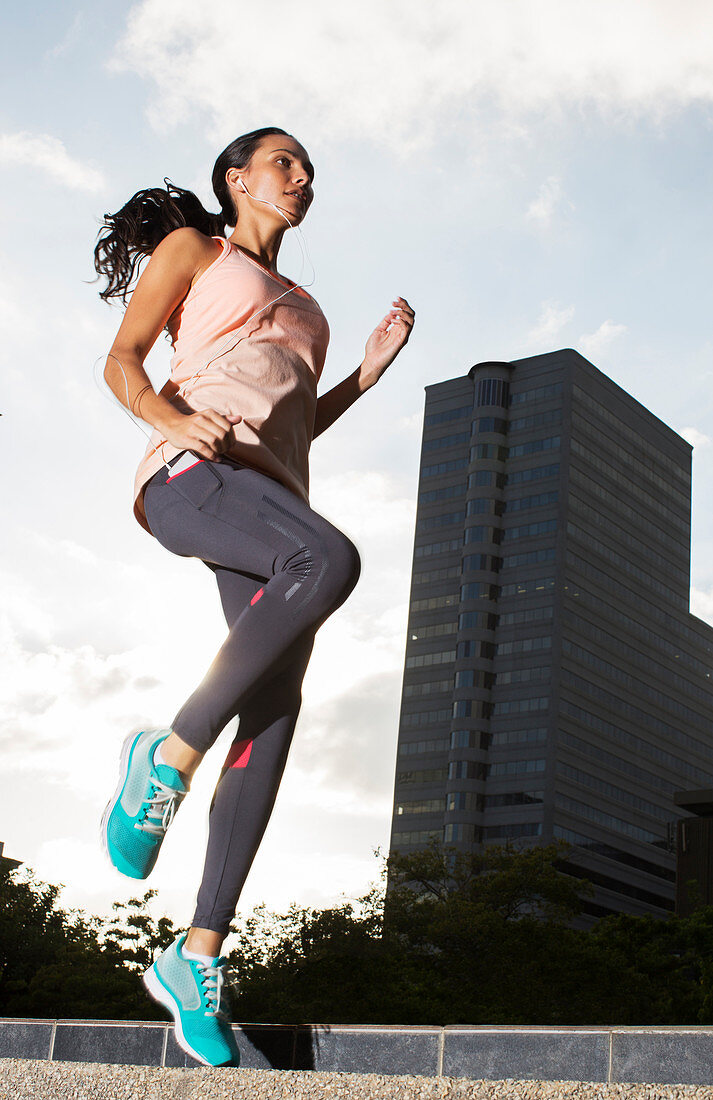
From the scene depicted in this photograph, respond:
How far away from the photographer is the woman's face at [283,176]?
3.07 m

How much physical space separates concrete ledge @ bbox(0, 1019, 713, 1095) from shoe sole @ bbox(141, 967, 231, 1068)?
0.63 feet

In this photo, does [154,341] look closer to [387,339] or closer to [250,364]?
[250,364]

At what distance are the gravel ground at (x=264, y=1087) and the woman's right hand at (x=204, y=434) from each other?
123 cm

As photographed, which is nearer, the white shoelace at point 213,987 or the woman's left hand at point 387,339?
the white shoelace at point 213,987

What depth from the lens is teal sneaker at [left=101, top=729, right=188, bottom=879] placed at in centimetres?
230

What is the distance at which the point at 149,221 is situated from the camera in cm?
316

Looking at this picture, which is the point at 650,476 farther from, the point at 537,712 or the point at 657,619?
the point at 537,712

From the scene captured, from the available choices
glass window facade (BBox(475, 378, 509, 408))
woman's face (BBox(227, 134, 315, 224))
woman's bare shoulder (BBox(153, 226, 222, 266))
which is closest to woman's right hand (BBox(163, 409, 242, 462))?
woman's bare shoulder (BBox(153, 226, 222, 266))

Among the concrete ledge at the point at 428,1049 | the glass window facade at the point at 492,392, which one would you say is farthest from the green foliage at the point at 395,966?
the glass window facade at the point at 492,392

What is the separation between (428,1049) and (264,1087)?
0.90 metres

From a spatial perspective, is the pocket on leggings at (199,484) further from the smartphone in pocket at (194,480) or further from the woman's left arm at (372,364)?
the woman's left arm at (372,364)

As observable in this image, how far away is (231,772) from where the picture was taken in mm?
2527

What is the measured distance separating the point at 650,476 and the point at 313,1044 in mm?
105711

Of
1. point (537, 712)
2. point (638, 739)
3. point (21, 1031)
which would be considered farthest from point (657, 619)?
point (21, 1031)
